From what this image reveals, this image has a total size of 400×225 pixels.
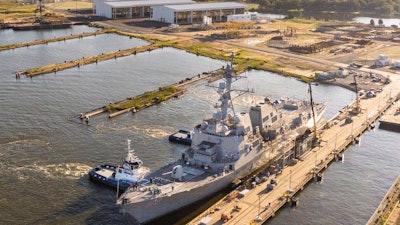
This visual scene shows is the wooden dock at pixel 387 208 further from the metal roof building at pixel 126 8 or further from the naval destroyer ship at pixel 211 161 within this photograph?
the metal roof building at pixel 126 8

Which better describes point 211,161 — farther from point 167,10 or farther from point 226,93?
point 167,10

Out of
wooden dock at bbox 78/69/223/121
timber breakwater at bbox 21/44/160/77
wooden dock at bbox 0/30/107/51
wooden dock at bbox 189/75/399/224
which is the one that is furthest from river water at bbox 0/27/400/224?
wooden dock at bbox 0/30/107/51

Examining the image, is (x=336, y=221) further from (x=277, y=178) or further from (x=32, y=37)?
(x=32, y=37)

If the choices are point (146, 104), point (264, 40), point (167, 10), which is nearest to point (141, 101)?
point (146, 104)

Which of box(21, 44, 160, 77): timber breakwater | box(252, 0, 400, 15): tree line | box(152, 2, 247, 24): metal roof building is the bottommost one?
box(21, 44, 160, 77): timber breakwater

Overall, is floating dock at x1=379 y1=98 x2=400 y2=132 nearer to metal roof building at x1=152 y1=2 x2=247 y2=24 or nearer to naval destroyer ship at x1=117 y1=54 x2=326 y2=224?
naval destroyer ship at x1=117 y1=54 x2=326 y2=224

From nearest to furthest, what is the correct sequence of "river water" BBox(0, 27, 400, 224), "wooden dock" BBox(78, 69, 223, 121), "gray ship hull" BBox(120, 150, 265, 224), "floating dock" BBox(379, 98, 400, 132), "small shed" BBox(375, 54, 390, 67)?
"gray ship hull" BBox(120, 150, 265, 224) → "river water" BBox(0, 27, 400, 224) → "floating dock" BBox(379, 98, 400, 132) → "wooden dock" BBox(78, 69, 223, 121) → "small shed" BBox(375, 54, 390, 67)

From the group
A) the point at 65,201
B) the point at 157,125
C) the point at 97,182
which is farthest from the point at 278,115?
the point at 65,201
